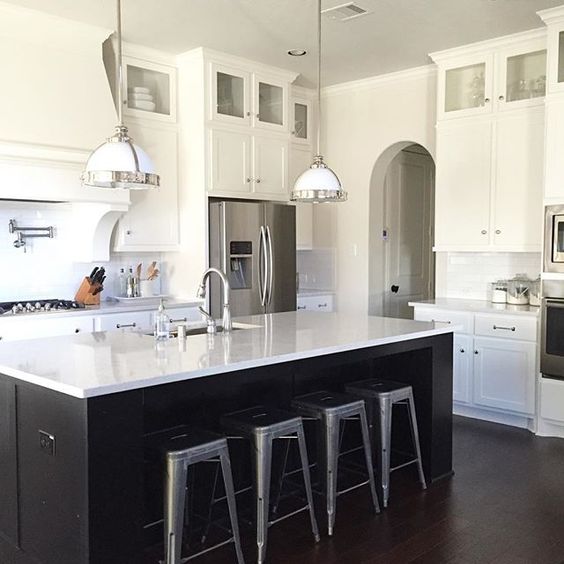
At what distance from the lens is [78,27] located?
4.42 m

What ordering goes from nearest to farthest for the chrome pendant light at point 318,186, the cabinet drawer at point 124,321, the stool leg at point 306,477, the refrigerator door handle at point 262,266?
the stool leg at point 306,477, the chrome pendant light at point 318,186, the cabinet drawer at point 124,321, the refrigerator door handle at point 262,266

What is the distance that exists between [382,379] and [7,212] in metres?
2.86

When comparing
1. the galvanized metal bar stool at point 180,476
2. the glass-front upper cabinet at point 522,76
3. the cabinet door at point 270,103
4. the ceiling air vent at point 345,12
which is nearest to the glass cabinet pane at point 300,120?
the cabinet door at point 270,103

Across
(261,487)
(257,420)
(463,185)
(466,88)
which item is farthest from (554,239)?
(261,487)

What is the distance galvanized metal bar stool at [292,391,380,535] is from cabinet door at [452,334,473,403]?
1866 mm

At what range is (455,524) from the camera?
3055mm

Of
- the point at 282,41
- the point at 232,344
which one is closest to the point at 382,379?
the point at 232,344

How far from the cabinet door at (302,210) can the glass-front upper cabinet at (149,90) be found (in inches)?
53.3

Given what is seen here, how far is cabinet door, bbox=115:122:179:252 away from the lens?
499cm

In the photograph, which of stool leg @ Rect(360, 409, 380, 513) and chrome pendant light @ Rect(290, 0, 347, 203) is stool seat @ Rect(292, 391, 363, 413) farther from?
chrome pendant light @ Rect(290, 0, 347, 203)

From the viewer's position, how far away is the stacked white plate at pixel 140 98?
4980 mm

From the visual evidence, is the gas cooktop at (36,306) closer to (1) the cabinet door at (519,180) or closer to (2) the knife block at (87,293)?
(2) the knife block at (87,293)

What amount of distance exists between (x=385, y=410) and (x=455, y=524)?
627 millimetres

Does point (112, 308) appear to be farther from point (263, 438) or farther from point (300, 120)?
point (300, 120)
